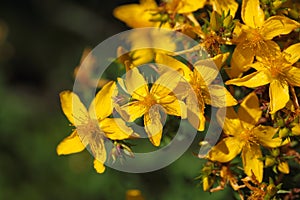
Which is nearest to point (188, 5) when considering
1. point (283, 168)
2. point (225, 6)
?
point (225, 6)

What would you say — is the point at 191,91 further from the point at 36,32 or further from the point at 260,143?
the point at 36,32

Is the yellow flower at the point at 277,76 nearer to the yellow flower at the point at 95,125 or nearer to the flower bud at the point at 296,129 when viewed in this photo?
the flower bud at the point at 296,129

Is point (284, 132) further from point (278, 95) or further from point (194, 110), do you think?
point (194, 110)

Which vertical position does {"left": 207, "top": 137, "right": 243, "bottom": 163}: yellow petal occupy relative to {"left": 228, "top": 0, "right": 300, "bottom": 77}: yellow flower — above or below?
below

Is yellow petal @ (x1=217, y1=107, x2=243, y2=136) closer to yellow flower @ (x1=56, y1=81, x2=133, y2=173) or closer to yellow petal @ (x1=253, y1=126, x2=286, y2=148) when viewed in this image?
yellow petal @ (x1=253, y1=126, x2=286, y2=148)

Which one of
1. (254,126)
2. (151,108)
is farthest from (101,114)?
(254,126)

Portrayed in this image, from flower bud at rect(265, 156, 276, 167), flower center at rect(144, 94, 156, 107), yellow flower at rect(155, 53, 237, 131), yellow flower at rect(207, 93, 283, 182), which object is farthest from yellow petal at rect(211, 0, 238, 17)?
flower bud at rect(265, 156, 276, 167)

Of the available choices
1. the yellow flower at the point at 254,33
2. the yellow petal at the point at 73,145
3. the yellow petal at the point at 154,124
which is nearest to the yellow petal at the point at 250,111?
the yellow flower at the point at 254,33
